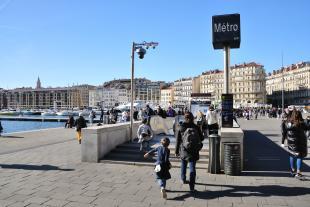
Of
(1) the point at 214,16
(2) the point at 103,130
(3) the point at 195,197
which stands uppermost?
(1) the point at 214,16

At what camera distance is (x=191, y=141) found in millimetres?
7832

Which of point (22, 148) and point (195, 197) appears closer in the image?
point (195, 197)

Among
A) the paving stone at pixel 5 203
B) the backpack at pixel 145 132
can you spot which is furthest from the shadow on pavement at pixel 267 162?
the paving stone at pixel 5 203

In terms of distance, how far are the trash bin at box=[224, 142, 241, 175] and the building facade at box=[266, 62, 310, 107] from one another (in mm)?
136416

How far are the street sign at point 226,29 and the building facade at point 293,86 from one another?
133165 millimetres

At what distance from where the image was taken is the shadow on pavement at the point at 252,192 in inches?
290

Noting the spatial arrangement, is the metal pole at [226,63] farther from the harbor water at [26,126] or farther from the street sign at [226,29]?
the harbor water at [26,126]

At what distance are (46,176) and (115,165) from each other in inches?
92.2

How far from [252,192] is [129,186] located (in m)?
2.79

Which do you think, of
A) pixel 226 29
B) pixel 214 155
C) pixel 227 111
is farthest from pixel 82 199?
pixel 226 29

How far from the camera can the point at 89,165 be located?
36.0 feet

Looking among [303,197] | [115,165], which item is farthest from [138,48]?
[303,197]

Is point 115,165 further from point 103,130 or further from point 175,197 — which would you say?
point 175,197

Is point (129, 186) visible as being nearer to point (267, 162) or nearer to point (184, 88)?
point (267, 162)
